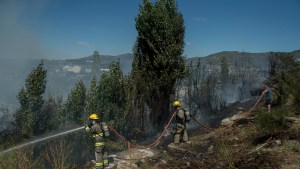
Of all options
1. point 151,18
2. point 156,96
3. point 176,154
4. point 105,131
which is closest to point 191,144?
point 176,154

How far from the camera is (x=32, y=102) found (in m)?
25.0

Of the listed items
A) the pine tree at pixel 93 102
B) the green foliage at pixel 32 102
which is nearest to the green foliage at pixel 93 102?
the pine tree at pixel 93 102

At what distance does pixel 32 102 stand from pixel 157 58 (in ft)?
38.1

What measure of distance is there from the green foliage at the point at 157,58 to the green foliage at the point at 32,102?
908cm

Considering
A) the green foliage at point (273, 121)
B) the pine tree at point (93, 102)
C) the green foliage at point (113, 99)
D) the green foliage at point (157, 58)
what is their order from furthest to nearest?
the pine tree at point (93, 102)
the green foliage at point (113, 99)
the green foliage at point (157, 58)
the green foliage at point (273, 121)

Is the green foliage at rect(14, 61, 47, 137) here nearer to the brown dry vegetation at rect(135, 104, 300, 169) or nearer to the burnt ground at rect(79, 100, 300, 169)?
the burnt ground at rect(79, 100, 300, 169)

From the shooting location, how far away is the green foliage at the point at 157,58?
21.0 m

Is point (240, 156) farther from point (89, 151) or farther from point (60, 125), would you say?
point (60, 125)

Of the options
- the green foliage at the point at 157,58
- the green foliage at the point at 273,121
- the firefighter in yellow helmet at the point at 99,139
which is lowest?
the firefighter in yellow helmet at the point at 99,139

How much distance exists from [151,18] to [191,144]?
473 inches

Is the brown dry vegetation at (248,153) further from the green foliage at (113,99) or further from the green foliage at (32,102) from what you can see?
the green foliage at (32,102)

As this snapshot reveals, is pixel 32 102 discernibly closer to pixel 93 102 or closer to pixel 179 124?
pixel 93 102

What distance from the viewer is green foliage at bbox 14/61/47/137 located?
24.7m

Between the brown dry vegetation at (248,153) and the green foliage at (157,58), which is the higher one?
the green foliage at (157,58)
